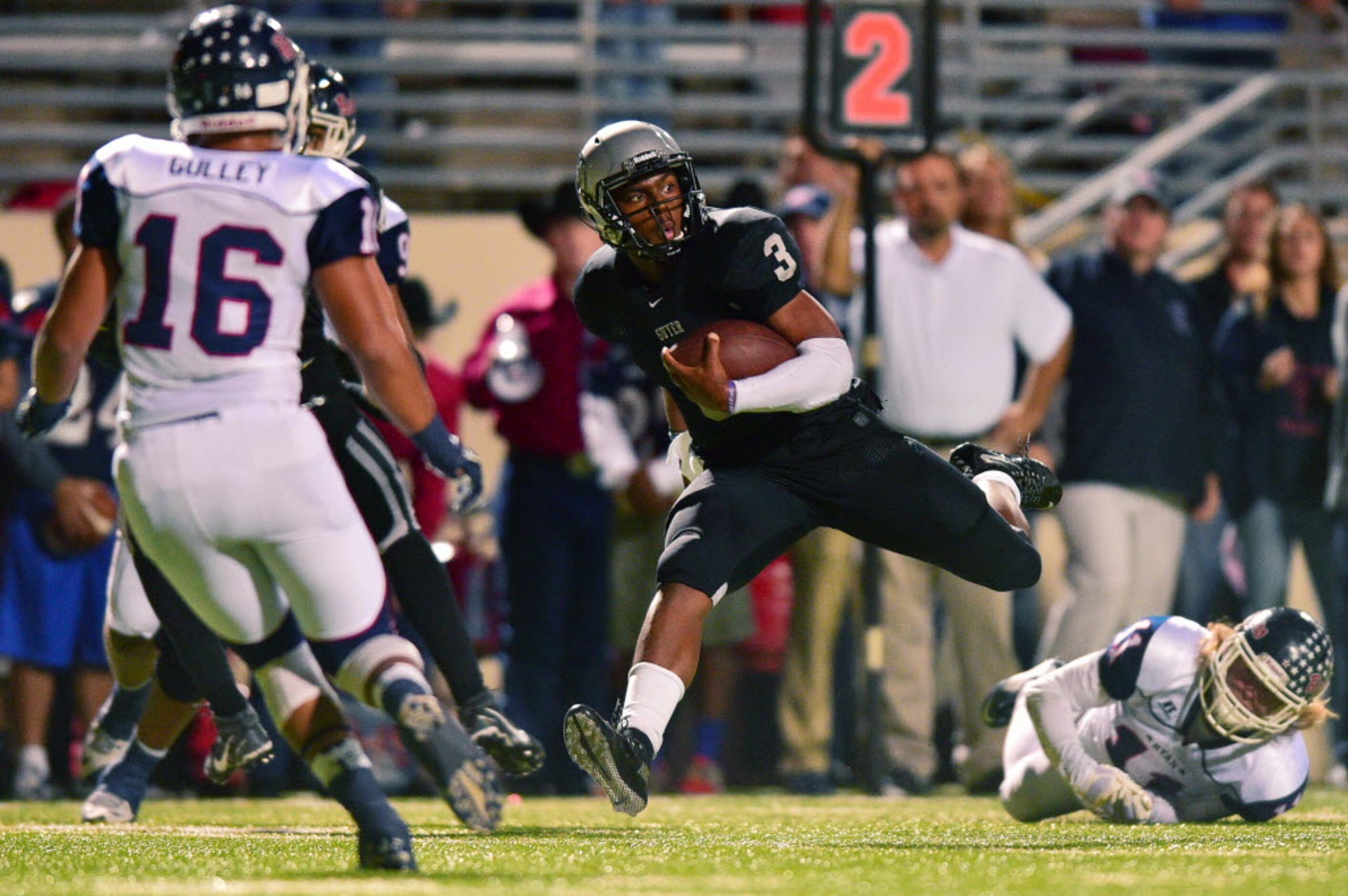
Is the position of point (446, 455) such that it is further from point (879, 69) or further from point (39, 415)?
point (879, 69)

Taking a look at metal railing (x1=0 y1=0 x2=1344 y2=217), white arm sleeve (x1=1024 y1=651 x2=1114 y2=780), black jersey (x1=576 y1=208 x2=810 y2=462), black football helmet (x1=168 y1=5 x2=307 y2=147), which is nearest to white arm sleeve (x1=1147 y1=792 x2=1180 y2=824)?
white arm sleeve (x1=1024 y1=651 x2=1114 y2=780)

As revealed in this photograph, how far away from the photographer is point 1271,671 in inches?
198

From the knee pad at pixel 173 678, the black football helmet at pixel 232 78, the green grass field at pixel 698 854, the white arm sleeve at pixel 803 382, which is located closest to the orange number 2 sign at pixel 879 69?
the green grass field at pixel 698 854

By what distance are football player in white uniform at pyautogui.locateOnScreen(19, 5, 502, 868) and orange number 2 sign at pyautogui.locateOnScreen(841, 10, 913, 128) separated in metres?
3.64

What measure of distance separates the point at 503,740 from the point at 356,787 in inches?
37.4

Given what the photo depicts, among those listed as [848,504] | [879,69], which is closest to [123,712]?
[848,504]

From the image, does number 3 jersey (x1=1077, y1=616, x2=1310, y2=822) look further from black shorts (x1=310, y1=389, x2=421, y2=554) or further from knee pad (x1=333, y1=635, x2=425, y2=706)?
knee pad (x1=333, y1=635, x2=425, y2=706)

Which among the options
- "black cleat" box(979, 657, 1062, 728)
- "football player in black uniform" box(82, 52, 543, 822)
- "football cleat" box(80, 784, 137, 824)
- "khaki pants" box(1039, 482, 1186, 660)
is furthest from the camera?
"khaki pants" box(1039, 482, 1186, 660)

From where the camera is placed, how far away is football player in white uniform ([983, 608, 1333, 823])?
5.07 meters

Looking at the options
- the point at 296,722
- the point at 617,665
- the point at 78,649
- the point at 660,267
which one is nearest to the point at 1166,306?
the point at 617,665

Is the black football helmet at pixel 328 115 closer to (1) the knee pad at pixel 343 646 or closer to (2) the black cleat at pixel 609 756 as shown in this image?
(2) the black cleat at pixel 609 756

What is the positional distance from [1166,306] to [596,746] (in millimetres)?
4057

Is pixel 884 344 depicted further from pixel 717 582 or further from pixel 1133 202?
pixel 717 582

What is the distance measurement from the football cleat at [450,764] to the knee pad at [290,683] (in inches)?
8.0
